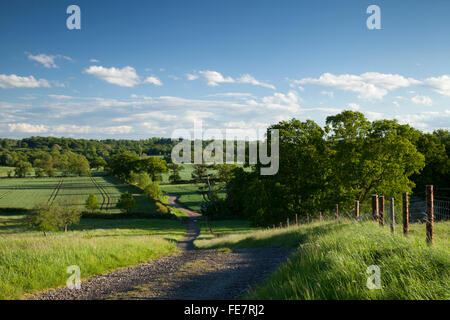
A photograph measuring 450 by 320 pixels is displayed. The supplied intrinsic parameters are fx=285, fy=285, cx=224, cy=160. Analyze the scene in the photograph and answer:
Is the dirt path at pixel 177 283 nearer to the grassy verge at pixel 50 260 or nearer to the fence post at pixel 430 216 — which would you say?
the grassy verge at pixel 50 260

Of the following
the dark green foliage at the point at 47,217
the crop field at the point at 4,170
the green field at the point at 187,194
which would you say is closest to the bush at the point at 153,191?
the green field at the point at 187,194

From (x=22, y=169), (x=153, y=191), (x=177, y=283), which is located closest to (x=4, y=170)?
(x=22, y=169)

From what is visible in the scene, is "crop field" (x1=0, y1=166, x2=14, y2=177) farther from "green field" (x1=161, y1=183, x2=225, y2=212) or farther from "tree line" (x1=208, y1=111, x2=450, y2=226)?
"tree line" (x1=208, y1=111, x2=450, y2=226)

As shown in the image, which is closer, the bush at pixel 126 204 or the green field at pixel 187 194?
the bush at pixel 126 204

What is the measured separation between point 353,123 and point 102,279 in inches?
1166

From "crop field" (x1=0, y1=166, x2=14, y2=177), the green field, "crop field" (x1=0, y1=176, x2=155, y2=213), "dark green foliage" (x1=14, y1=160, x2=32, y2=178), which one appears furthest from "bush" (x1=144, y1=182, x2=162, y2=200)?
"crop field" (x1=0, y1=166, x2=14, y2=177)

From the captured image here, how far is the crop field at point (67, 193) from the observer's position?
71562mm

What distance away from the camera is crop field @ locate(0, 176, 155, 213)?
71562 millimetres

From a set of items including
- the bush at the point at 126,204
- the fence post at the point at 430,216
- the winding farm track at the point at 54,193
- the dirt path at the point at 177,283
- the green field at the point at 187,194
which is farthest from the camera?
the green field at the point at 187,194

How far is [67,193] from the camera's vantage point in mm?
87750

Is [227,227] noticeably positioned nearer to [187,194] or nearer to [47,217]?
[47,217]
